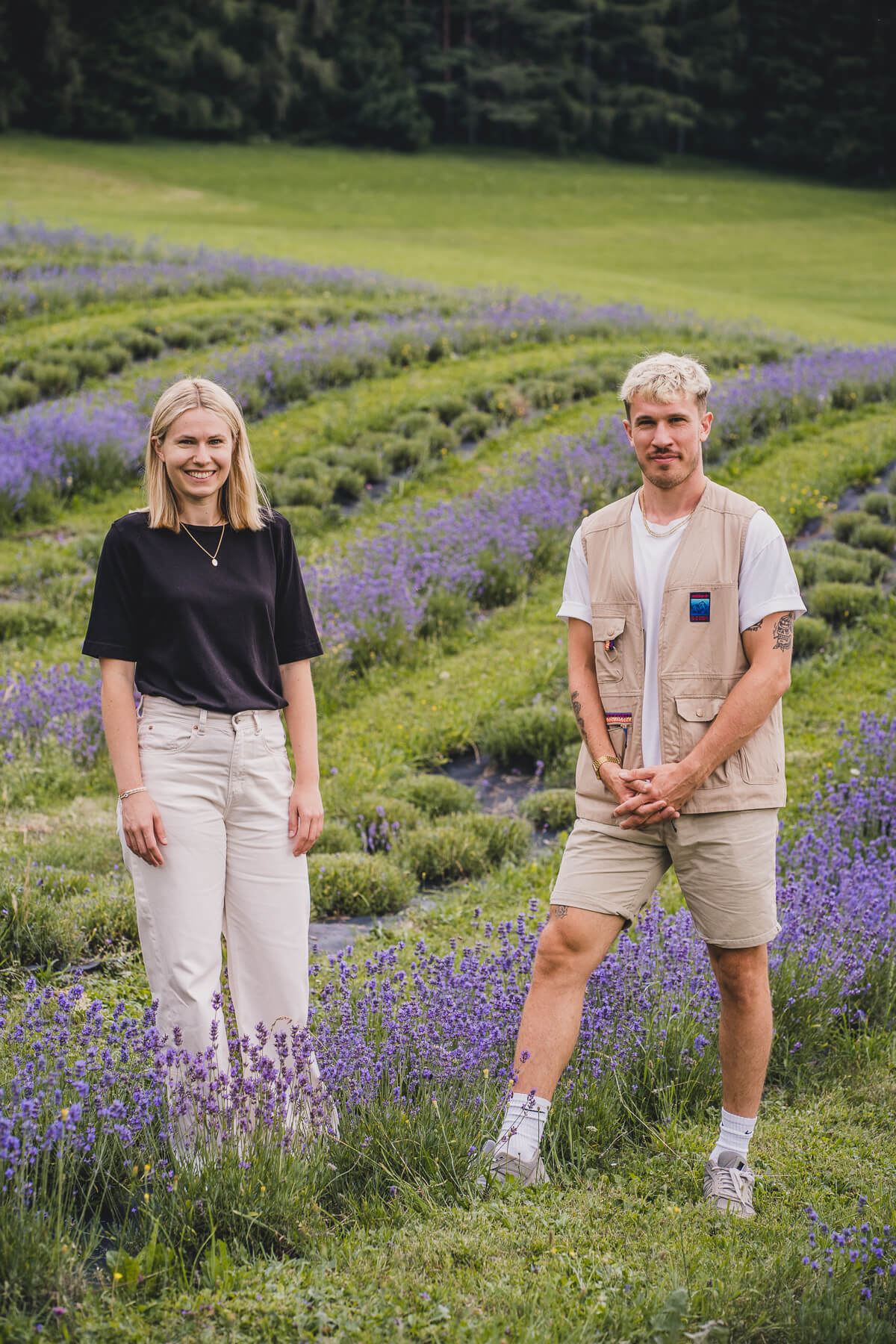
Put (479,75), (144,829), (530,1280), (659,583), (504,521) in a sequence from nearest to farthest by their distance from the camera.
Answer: (530,1280) → (144,829) → (659,583) → (504,521) → (479,75)

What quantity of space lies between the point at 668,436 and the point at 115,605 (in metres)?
1.65

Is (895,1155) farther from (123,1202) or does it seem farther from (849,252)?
(849,252)

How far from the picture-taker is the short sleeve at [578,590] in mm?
3695

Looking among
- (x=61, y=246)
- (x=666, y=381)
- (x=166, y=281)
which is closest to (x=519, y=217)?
(x=61, y=246)

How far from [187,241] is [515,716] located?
1940cm

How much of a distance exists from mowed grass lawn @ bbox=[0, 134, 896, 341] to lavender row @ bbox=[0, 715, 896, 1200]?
1413cm

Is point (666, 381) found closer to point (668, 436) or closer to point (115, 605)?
point (668, 436)

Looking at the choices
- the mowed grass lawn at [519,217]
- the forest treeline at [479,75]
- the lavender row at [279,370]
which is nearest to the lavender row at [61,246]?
the mowed grass lawn at [519,217]

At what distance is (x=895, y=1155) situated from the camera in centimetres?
369

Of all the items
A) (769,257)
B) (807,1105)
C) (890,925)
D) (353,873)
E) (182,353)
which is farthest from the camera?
(769,257)

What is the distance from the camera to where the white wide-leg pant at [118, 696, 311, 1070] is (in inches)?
126

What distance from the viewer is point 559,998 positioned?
3393mm

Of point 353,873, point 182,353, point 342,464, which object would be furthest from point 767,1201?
point 182,353

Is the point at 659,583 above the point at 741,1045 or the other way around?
above
